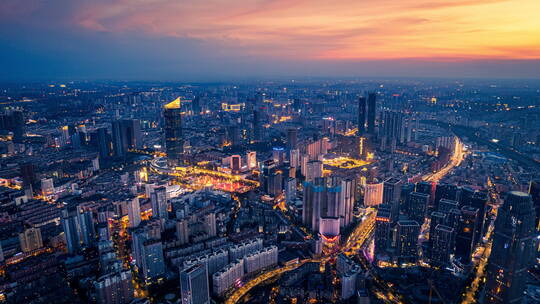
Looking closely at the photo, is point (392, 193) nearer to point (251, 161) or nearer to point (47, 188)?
point (251, 161)

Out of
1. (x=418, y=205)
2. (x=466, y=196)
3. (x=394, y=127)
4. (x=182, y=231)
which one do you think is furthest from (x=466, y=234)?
(x=394, y=127)

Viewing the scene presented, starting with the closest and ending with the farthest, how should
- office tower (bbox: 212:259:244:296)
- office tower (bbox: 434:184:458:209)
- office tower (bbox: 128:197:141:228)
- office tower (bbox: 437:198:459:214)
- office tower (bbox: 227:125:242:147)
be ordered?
office tower (bbox: 212:259:244:296)
office tower (bbox: 437:198:459:214)
office tower (bbox: 128:197:141:228)
office tower (bbox: 434:184:458:209)
office tower (bbox: 227:125:242:147)

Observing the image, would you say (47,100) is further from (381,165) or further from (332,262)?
(332,262)

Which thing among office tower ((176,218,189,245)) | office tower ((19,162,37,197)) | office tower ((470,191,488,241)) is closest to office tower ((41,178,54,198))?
office tower ((19,162,37,197))

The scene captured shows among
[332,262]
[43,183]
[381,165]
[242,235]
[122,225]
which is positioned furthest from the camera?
[381,165]

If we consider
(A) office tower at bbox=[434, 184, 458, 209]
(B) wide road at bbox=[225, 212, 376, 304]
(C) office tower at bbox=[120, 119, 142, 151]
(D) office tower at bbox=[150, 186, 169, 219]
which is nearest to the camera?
(B) wide road at bbox=[225, 212, 376, 304]

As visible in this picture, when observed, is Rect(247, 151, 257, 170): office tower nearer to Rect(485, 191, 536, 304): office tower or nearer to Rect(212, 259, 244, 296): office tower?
Rect(212, 259, 244, 296): office tower

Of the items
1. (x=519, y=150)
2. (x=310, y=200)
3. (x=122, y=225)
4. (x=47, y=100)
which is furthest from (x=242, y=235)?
(x=47, y=100)

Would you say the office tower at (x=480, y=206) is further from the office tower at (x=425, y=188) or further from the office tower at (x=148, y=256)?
the office tower at (x=148, y=256)
